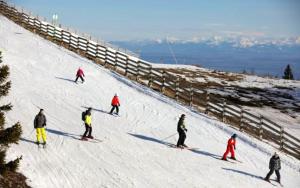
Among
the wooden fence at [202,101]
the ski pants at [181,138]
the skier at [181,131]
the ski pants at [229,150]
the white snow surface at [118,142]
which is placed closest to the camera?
the white snow surface at [118,142]

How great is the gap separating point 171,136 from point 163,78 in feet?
37.3

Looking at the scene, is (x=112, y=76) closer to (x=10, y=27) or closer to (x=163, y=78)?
(x=163, y=78)

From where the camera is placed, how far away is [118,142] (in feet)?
80.9

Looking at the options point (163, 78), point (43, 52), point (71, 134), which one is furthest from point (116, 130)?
point (43, 52)

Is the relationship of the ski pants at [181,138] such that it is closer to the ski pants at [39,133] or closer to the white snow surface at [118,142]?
the white snow surface at [118,142]

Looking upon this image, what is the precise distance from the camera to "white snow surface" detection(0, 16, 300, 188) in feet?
67.0

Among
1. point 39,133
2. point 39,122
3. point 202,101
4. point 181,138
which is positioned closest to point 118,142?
point 181,138

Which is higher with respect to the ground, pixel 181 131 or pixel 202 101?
pixel 202 101

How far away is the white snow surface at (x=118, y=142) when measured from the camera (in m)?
20.4

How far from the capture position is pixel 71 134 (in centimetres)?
2480

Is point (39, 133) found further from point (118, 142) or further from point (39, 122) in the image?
point (118, 142)

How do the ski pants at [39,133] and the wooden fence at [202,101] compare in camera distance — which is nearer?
the ski pants at [39,133]

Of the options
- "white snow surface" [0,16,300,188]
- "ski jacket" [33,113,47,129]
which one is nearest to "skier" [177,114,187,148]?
"white snow surface" [0,16,300,188]

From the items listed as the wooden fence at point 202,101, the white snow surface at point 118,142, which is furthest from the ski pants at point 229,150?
the wooden fence at point 202,101
